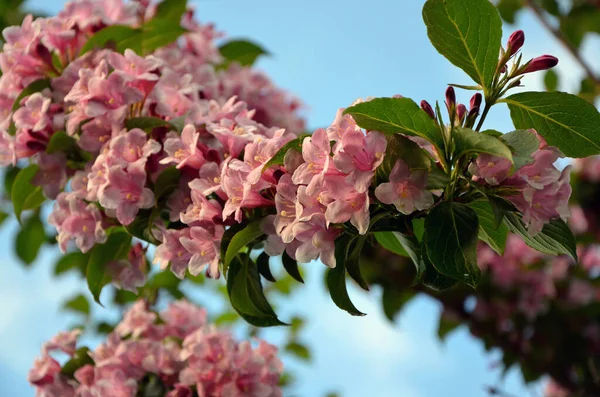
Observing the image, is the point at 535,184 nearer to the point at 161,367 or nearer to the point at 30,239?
the point at 161,367

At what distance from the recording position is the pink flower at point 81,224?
1.57 meters

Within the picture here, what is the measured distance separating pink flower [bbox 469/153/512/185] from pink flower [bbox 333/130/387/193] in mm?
141

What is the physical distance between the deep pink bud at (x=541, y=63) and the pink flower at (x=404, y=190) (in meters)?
0.25

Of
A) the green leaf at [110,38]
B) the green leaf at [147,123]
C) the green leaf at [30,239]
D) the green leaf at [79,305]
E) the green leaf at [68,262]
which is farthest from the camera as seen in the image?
the green leaf at [79,305]

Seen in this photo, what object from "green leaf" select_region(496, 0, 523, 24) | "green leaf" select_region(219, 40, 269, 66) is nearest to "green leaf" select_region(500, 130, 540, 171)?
"green leaf" select_region(219, 40, 269, 66)

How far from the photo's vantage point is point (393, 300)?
340 cm

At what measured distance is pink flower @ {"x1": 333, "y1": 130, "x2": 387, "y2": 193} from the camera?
108 cm

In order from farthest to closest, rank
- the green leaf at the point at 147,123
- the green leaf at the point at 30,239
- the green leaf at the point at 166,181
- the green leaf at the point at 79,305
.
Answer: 1. the green leaf at the point at 79,305
2. the green leaf at the point at 30,239
3. the green leaf at the point at 147,123
4. the green leaf at the point at 166,181

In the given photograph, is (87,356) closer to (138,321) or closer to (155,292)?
(138,321)

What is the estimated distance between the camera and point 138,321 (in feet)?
6.63

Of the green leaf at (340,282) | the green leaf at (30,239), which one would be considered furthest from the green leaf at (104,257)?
the green leaf at (30,239)

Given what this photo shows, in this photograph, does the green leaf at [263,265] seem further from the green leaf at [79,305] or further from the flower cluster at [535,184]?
the green leaf at [79,305]

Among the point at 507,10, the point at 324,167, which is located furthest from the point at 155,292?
the point at 507,10

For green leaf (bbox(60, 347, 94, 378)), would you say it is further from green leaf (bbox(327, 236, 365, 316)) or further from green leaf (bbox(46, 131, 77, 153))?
green leaf (bbox(327, 236, 365, 316))
